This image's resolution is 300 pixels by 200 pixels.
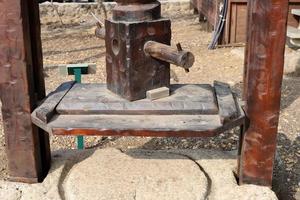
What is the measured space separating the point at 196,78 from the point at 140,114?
4.08 meters

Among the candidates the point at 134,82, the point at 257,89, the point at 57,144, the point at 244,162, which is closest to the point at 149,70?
the point at 134,82

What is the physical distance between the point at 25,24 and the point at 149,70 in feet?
2.05

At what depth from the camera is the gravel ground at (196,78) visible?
3445 millimetres

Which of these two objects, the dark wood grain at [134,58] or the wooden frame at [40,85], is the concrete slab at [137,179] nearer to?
the wooden frame at [40,85]

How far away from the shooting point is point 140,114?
2.08m

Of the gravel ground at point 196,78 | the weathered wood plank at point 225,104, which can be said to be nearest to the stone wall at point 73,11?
the gravel ground at point 196,78

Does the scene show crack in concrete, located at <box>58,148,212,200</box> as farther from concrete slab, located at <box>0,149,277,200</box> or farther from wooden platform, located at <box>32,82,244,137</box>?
wooden platform, located at <box>32,82,244,137</box>

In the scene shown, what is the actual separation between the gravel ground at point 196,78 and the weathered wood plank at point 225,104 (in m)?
0.85

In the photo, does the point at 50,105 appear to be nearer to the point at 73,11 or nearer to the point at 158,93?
the point at 158,93

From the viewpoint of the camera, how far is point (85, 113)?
2.11 m

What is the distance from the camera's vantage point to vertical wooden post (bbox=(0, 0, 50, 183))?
211cm

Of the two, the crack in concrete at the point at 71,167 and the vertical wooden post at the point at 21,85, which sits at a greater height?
the vertical wooden post at the point at 21,85

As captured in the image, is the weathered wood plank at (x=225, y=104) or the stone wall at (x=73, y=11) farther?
the stone wall at (x=73, y=11)

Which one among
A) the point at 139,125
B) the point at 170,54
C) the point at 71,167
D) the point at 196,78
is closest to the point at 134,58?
the point at 170,54
